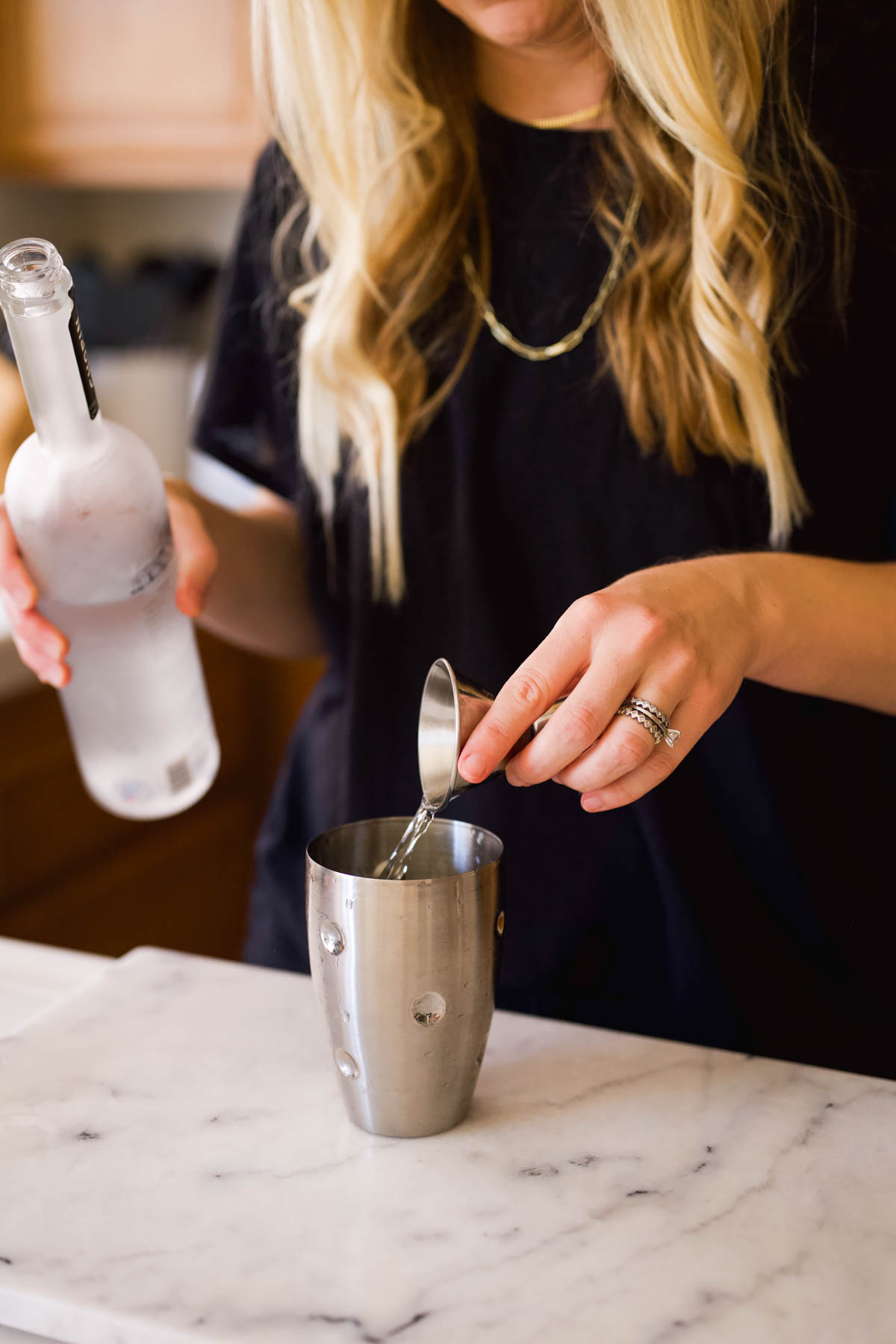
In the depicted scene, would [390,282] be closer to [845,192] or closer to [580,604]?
[845,192]

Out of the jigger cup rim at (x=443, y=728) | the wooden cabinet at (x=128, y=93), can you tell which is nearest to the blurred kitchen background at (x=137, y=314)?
the wooden cabinet at (x=128, y=93)

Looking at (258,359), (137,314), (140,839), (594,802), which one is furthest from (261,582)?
(137,314)

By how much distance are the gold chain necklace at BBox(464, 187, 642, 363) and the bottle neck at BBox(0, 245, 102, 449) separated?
14.9 inches

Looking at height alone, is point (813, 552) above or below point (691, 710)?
below

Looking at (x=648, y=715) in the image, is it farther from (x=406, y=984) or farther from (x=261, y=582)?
(x=261, y=582)

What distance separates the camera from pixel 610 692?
0.61m

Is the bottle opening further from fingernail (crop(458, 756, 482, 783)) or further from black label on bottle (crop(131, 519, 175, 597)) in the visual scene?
fingernail (crop(458, 756, 482, 783))

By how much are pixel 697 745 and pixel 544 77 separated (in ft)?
1.72

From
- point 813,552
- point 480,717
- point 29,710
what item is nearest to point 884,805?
point 813,552

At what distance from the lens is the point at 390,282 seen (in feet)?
3.29

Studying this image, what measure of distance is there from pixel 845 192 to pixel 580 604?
45cm

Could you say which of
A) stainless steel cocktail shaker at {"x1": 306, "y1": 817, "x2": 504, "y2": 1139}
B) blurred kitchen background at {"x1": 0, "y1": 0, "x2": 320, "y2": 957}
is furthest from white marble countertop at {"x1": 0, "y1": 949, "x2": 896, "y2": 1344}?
blurred kitchen background at {"x1": 0, "y1": 0, "x2": 320, "y2": 957}

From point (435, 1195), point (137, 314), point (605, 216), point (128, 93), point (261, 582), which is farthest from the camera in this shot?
point (137, 314)

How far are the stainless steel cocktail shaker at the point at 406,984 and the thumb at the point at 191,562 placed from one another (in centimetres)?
22
